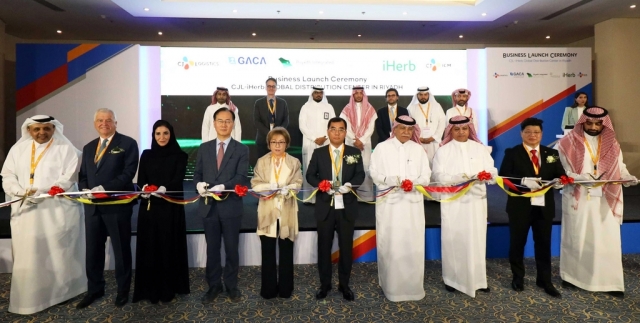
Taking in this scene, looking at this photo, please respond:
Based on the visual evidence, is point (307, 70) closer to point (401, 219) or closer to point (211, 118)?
point (211, 118)

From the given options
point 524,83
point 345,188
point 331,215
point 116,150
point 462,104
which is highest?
point 524,83

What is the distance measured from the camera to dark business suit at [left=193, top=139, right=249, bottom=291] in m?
3.28

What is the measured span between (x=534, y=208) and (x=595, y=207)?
501 mm

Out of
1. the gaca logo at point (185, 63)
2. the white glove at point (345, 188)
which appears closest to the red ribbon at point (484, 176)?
the white glove at point (345, 188)

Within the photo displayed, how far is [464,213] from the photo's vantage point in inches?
138

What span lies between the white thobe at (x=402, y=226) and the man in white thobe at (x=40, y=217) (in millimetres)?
2475

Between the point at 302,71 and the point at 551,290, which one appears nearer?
the point at 551,290

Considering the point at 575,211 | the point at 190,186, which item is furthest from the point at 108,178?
the point at 190,186

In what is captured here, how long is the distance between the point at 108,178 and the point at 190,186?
4.59 m

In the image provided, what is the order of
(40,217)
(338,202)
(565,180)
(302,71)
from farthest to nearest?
(302,71)
(565,180)
(338,202)
(40,217)

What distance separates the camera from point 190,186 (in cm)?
776

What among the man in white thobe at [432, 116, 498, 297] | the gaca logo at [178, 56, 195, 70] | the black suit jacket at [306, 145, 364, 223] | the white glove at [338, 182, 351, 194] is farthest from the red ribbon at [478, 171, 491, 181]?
the gaca logo at [178, 56, 195, 70]

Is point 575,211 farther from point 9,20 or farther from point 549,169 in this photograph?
point 9,20

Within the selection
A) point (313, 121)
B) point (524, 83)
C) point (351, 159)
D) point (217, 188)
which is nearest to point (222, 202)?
point (217, 188)
